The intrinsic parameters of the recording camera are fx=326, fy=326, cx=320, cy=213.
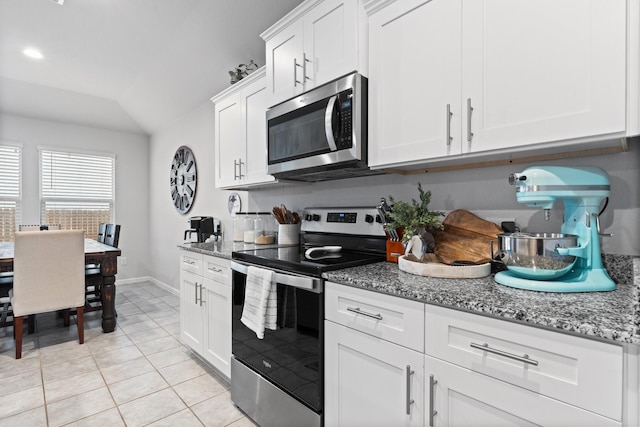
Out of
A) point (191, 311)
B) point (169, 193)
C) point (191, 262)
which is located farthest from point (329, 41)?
point (169, 193)

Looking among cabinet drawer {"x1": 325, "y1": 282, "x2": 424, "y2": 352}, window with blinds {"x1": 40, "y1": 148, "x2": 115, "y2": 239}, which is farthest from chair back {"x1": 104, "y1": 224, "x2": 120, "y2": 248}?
cabinet drawer {"x1": 325, "y1": 282, "x2": 424, "y2": 352}

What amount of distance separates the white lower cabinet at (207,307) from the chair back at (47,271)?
1022 mm

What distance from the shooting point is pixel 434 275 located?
1331 mm

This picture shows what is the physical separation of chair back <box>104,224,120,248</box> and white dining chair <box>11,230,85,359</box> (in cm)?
89

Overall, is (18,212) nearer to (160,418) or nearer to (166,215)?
(166,215)

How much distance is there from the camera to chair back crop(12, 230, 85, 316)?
264cm

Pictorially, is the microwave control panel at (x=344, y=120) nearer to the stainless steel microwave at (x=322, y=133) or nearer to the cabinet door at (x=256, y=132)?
the stainless steel microwave at (x=322, y=133)

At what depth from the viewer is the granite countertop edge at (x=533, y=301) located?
0.78 meters

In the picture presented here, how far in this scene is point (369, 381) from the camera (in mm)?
1277

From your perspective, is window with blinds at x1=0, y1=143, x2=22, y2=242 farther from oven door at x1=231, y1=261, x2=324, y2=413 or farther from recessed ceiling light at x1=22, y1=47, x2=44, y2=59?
oven door at x1=231, y1=261, x2=324, y2=413

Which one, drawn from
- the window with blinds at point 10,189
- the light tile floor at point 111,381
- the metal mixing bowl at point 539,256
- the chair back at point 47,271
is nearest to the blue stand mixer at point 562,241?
the metal mixing bowl at point 539,256

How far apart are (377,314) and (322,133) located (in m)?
1.06

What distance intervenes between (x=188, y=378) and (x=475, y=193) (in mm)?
2282

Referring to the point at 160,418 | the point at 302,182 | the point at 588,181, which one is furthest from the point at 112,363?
the point at 588,181
